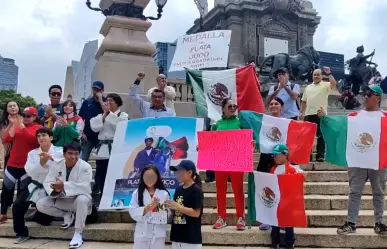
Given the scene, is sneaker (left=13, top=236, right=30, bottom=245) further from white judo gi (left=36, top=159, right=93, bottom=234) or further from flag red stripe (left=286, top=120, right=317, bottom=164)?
flag red stripe (left=286, top=120, right=317, bottom=164)

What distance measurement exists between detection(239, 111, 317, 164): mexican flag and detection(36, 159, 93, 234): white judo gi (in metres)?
2.19

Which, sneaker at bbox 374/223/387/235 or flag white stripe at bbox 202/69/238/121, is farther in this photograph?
flag white stripe at bbox 202/69/238/121

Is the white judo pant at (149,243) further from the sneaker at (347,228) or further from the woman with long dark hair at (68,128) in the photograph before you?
the woman with long dark hair at (68,128)

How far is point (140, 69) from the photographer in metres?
10.5

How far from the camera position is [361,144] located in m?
5.53

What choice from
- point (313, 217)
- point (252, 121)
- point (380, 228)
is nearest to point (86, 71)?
point (252, 121)

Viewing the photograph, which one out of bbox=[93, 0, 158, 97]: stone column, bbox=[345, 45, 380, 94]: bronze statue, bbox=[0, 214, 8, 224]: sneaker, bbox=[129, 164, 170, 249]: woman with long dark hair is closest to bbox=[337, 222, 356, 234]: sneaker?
bbox=[129, 164, 170, 249]: woman with long dark hair

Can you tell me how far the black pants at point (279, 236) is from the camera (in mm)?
5055

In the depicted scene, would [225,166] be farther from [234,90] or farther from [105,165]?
[234,90]

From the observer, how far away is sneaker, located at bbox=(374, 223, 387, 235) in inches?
202

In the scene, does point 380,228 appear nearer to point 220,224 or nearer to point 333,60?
point 220,224

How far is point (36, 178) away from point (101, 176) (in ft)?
3.21

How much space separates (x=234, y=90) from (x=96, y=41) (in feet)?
14.6

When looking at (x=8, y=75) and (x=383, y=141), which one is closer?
(x=383, y=141)
